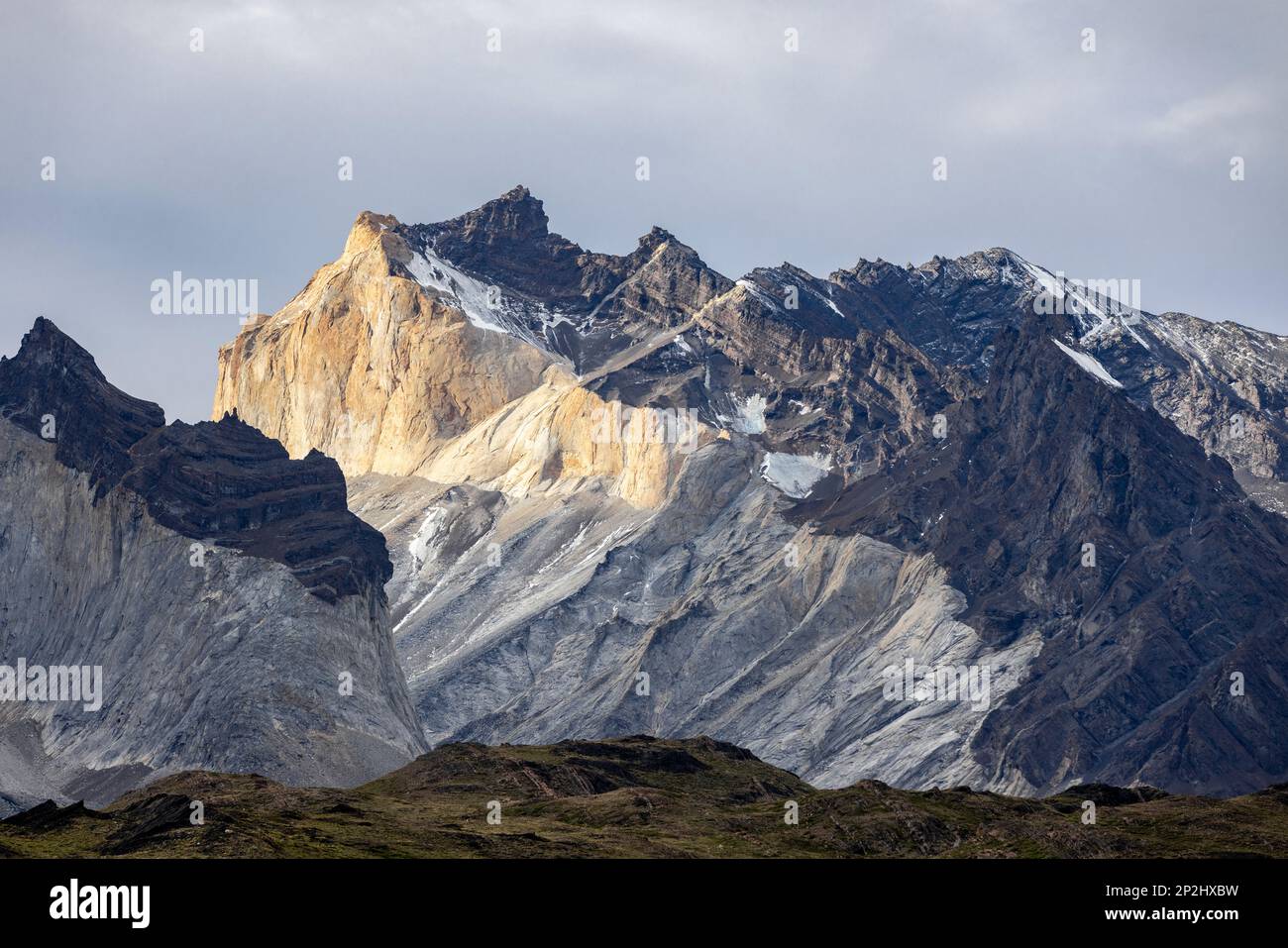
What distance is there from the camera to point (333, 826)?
608 ft
